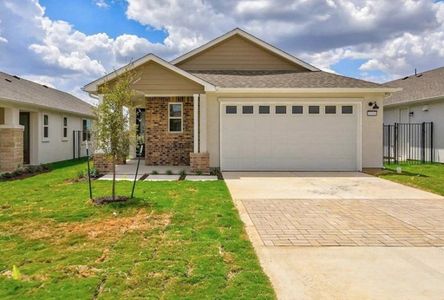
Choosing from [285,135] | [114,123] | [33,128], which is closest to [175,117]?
[285,135]

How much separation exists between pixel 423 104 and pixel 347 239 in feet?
53.3

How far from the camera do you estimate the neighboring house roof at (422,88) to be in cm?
1856

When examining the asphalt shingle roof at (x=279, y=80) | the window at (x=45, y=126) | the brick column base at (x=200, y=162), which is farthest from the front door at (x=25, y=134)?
the brick column base at (x=200, y=162)

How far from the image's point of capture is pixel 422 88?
67.4ft

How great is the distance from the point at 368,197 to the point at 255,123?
6.02 meters

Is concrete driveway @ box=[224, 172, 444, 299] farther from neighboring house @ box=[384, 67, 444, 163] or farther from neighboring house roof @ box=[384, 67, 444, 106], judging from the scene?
neighboring house roof @ box=[384, 67, 444, 106]

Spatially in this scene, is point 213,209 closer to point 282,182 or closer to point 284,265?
point 284,265

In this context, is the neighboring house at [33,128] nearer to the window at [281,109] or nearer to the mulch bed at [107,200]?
the mulch bed at [107,200]

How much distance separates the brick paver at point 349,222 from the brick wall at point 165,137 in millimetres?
8139

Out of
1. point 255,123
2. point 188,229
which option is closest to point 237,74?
point 255,123

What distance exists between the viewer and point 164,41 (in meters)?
20.1

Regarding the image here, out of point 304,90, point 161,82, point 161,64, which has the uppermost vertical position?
point 161,64

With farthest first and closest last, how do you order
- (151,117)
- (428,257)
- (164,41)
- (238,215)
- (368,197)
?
1. (164,41)
2. (151,117)
3. (368,197)
4. (238,215)
5. (428,257)

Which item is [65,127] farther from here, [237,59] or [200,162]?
[200,162]
